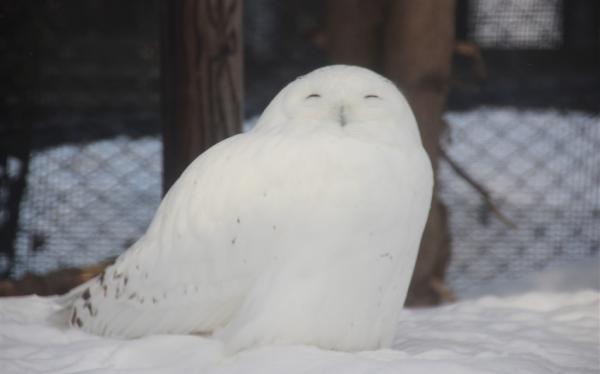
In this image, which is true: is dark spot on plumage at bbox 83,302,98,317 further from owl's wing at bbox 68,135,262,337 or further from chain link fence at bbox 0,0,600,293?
chain link fence at bbox 0,0,600,293

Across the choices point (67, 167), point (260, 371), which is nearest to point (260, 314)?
point (260, 371)

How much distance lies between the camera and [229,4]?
2.84 metres

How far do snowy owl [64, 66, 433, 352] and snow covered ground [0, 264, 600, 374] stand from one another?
0.06 meters

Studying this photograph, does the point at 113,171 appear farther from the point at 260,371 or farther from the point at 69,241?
the point at 260,371

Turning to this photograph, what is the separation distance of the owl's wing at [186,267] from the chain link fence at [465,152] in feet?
4.62

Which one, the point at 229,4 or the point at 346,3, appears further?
the point at 346,3

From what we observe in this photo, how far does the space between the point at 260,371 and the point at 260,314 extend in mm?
138

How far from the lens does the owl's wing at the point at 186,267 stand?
6.15 feet

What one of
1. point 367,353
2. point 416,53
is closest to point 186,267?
point 367,353

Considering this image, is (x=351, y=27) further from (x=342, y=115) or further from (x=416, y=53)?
(x=342, y=115)

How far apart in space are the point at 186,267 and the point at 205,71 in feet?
3.53

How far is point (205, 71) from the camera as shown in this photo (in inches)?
112

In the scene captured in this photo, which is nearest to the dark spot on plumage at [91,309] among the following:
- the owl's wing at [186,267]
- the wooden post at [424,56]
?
the owl's wing at [186,267]

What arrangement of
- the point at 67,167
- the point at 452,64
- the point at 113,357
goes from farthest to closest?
the point at 452,64
the point at 67,167
the point at 113,357
